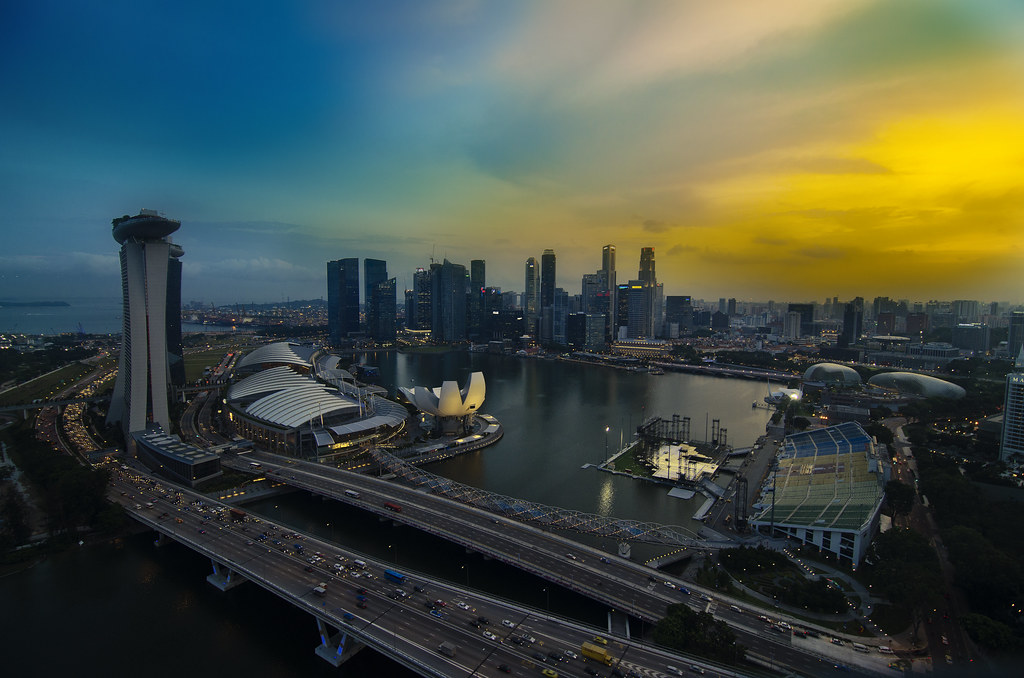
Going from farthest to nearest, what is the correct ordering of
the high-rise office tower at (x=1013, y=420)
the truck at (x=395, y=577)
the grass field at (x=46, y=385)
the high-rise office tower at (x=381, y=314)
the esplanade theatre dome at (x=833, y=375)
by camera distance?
the high-rise office tower at (x=381, y=314) → the esplanade theatre dome at (x=833, y=375) → the grass field at (x=46, y=385) → the high-rise office tower at (x=1013, y=420) → the truck at (x=395, y=577)

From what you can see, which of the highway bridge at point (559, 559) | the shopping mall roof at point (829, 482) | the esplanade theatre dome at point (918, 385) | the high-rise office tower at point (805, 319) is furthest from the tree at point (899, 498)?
the high-rise office tower at point (805, 319)

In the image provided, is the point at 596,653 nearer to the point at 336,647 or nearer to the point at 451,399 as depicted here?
the point at 336,647

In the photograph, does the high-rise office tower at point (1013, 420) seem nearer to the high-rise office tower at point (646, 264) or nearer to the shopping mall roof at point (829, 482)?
the shopping mall roof at point (829, 482)

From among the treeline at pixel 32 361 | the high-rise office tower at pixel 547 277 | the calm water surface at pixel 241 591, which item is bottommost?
the calm water surface at pixel 241 591

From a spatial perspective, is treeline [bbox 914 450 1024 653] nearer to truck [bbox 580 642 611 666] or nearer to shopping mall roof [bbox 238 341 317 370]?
truck [bbox 580 642 611 666]

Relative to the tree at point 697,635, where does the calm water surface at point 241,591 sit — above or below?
below

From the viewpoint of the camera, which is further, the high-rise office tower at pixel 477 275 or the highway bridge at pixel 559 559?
the high-rise office tower at pixel 477 275

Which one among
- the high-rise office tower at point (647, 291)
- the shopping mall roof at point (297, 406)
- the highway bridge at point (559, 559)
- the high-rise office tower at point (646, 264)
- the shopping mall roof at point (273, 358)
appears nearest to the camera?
the highway bridge at point (559, 559)
